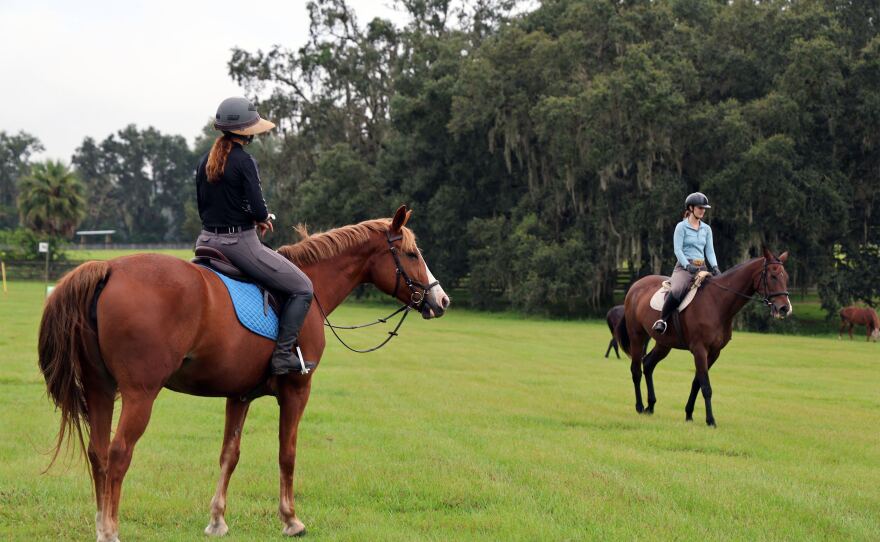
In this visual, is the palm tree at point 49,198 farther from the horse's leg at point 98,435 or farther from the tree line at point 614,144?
the horse's leg at point 98,435

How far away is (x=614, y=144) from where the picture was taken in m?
35.3

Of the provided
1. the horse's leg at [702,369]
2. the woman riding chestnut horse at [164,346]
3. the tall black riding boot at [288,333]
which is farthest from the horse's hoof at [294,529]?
the horse's leg at [702,369]

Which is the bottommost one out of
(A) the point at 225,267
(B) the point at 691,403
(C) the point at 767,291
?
(B) the point at 691,403

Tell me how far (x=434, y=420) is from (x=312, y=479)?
3.78 m

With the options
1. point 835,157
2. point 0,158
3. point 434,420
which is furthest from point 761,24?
point 0,158

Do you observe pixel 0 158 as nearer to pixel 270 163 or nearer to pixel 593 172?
pixel 270 163

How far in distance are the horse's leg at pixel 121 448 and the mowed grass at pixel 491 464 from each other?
2.11 feet

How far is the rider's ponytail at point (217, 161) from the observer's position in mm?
5867

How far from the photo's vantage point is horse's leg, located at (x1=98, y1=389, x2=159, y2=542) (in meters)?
5.07

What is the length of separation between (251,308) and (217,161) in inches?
40.9

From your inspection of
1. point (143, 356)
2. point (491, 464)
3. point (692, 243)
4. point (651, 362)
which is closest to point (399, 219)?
point (143, 356)

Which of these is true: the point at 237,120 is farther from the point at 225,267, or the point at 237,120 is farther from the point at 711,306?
the point at 711,306

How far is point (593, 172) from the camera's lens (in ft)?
124

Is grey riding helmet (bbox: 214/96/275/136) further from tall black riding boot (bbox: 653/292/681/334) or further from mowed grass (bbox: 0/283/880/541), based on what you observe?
tall black riding boot (bbox: 653/292/681/334)
